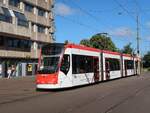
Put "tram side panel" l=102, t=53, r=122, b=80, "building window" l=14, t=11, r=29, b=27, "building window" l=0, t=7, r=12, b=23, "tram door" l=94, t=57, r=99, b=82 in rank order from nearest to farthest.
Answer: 1. "tram door" l=94, t=57, r=99, b=82
2. "tram side panel" l=102, t=53, r=122, b=80
3. "building window" l=0, t=7, r=12, b=23
4. "building window" l=14, t=11, r=29, b=27

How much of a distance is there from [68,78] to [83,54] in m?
3.83

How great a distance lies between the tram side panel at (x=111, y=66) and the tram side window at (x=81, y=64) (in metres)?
5.01

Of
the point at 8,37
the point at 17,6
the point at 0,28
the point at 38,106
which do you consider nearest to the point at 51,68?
the point at 38,106

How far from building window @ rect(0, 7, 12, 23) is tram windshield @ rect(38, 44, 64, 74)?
22.6 m

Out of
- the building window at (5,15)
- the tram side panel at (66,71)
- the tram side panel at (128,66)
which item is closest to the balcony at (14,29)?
the building window at (5,15)

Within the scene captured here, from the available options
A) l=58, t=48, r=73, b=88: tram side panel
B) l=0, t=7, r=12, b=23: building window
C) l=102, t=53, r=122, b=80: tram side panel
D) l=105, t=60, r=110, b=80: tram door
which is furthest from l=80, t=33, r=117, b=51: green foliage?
l=58, t=48, r=73, b=88: tram side panel

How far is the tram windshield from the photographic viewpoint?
936 inches

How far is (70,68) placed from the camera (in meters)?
24.8

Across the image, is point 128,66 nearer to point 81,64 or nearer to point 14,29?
point 14,29

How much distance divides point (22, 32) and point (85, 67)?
80.5ft

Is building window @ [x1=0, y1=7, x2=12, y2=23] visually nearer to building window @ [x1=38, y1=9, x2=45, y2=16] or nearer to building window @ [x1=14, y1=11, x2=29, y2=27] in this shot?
building window @ [x1=14, y1=11, x2=29, y2=27]

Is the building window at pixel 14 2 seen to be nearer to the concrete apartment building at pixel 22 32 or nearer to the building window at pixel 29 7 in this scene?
the concrete apartment building at pixel 22 32

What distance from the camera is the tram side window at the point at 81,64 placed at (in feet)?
84.0

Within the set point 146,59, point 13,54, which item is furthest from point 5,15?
point 146,59
